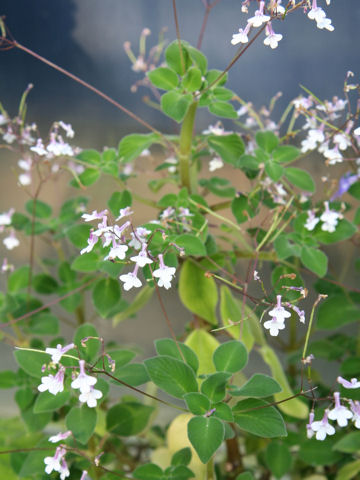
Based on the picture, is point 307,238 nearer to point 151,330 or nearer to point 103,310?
point 103,310

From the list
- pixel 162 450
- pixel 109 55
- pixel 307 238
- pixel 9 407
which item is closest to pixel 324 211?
pixel 307 238

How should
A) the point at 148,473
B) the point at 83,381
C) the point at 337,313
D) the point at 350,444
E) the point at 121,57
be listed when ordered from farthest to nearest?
the point at 121,57 → the point at 337,313 → the point at 350,444 → the point at 148,473 → the point at 83,381

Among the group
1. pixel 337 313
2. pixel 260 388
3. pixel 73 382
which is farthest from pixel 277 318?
pixel 337 313

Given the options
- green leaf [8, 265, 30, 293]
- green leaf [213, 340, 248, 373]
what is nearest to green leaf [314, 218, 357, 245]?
green leaf [213, 340, 248, 373]

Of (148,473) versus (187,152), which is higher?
(187,152)

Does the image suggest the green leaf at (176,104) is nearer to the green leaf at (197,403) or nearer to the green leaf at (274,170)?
the green leaf at (274,170)

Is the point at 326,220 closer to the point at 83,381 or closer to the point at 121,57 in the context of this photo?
the point at 83,381

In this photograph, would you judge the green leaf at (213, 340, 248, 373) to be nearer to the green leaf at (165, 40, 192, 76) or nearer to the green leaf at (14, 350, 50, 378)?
the green leaf at (14, 350, 50, 378)
